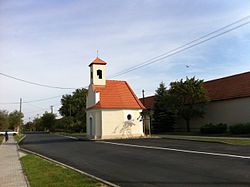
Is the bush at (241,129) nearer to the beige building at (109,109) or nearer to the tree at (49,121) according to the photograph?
the beige building at (109,109)

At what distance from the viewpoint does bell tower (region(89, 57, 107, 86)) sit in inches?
1642

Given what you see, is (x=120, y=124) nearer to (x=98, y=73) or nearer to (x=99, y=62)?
(x=98, y=73)

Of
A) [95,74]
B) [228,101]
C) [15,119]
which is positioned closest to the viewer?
[228,101]

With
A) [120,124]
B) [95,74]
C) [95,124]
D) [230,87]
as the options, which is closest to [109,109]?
[120,124]

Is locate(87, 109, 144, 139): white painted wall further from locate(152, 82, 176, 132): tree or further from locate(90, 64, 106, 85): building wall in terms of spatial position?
locate(152, 82, 176, 132): tree

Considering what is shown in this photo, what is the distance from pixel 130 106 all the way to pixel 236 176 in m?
30.2

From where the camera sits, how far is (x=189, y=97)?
43.3 meters

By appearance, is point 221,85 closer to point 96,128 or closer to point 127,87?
point 127,87

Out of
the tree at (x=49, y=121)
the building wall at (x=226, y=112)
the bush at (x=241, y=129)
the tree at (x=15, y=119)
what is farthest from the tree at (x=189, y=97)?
the tree at (x=49, y=121)

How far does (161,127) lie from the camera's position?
4966cm

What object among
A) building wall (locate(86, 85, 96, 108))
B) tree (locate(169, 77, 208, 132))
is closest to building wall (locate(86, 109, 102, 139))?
building wall (locate(86, 85, 96, 108))

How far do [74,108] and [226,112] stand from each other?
159ft

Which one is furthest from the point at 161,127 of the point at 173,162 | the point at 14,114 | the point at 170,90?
the point at 14,114

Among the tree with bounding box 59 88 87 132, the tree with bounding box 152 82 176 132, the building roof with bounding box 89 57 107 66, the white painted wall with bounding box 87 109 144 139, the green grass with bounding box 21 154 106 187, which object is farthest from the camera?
the tree with bounding box 59 88 87 132
